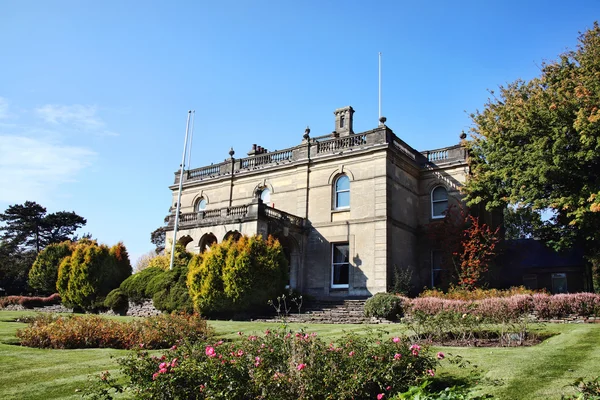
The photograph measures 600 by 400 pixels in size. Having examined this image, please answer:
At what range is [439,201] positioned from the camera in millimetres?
27312

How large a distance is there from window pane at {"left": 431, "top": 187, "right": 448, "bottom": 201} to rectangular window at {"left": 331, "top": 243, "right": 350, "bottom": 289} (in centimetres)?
598

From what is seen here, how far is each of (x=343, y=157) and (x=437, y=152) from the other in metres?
5.82

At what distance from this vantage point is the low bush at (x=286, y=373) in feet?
20.4

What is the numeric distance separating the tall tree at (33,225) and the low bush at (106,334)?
145 feet

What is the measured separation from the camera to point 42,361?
9203mm

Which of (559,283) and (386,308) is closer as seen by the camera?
(386,308)

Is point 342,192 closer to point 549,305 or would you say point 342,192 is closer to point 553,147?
point 553,147

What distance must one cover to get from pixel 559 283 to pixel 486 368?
23227 mm

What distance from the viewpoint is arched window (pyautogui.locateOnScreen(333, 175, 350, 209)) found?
2611cm

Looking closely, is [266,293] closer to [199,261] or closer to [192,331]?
[199,261]

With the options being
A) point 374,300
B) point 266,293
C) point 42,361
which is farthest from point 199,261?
point 42,361

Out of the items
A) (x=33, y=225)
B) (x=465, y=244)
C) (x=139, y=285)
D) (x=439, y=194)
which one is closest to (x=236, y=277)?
(x=139, y=285)

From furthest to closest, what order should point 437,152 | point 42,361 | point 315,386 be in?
point 437,152 → point 42,361 → point 315,386

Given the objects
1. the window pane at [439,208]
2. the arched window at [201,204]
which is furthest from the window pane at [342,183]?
the arched window at [201,204]
